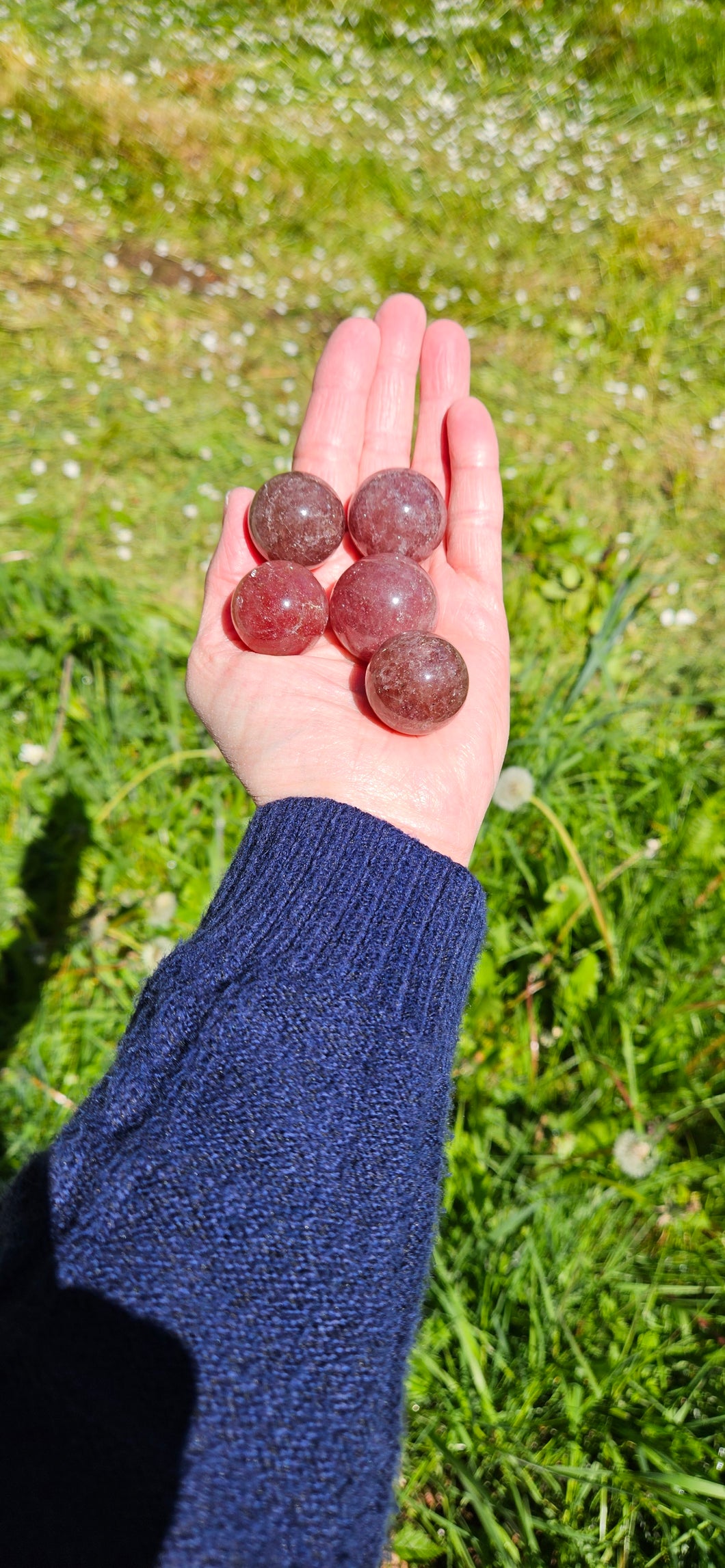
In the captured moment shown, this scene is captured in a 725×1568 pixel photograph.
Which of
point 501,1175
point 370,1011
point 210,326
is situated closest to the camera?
point 370,1011

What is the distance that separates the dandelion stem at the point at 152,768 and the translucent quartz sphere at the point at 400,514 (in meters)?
0.73

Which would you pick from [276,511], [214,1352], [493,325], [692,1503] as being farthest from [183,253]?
[692,1503]

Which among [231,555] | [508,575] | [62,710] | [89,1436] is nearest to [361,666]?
[231,555]

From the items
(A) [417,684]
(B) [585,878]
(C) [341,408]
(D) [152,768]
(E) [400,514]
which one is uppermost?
(C) [341,408]

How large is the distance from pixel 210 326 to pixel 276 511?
211 cm

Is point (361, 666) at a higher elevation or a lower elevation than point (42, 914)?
higher

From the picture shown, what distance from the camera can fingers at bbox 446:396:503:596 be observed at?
239cm

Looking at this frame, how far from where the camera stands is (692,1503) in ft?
5.35

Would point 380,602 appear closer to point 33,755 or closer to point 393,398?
point 393,398

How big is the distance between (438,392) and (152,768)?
128 centimetres

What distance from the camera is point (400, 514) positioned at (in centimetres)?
227

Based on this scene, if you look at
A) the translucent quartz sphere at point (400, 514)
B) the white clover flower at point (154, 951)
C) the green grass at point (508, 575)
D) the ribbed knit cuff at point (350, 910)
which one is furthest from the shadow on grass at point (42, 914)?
the translucent quartz sphere at point (400, 514)

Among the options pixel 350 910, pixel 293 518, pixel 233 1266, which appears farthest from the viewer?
pixel 293 518

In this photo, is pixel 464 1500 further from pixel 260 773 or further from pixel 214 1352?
pixel 260 773
